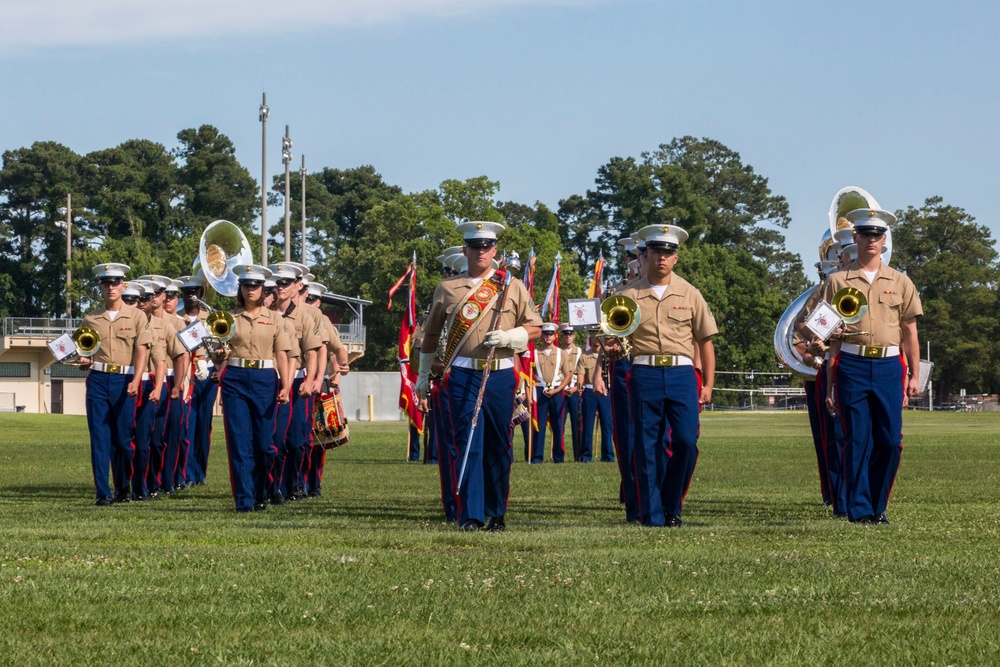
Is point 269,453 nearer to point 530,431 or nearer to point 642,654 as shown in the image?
point 642,654

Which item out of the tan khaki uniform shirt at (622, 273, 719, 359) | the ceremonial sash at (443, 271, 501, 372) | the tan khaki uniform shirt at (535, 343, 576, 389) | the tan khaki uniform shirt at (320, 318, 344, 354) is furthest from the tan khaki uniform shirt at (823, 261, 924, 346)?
the tan khaki uniform shirt at (535, 343, 576, 389)

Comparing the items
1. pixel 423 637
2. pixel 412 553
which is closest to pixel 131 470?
pixel 412 553

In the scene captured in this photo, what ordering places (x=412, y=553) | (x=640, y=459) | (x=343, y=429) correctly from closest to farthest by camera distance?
(x=412, y=553), (x=640, y=459), (x=343, y=429)

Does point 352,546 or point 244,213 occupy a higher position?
point 244,213

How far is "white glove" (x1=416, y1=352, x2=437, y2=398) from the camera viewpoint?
12102mm

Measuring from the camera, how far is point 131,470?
628 inches

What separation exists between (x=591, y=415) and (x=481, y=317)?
676 inches

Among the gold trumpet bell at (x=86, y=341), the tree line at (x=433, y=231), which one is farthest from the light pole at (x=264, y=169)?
the gold trumpet bell at (x=86, y=341)

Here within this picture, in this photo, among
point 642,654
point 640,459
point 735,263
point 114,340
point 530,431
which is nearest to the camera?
point 642,654

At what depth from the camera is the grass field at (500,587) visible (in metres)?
6.26

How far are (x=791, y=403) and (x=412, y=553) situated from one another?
8080 centimetres

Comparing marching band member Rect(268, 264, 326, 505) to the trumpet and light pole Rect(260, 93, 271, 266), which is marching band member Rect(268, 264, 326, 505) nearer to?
→ the trumpet

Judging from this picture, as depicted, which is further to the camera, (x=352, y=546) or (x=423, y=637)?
(x=352, y=546)

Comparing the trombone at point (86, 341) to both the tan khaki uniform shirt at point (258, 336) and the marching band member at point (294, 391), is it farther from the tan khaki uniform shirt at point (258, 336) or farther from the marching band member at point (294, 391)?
the marching band member at point (294, 391)
